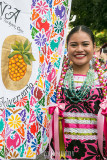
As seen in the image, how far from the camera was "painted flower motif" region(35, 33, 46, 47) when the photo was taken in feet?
6.97

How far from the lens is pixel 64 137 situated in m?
1.72

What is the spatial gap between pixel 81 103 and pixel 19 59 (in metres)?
0.79

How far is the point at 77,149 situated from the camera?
5.56ft

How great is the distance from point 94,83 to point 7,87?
851 mm

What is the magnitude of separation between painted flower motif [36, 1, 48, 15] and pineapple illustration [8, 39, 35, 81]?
0.31 m

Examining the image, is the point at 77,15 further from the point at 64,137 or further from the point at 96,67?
the point at 64,137

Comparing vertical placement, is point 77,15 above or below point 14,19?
above

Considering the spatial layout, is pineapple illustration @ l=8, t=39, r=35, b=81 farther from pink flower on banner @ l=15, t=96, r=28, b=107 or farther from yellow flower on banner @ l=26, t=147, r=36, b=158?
yellow flower on banner @ l=26, t=147, r=36, b=158

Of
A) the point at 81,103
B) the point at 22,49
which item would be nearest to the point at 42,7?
the point at 22,49

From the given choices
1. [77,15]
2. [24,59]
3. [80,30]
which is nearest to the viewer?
[80,30]

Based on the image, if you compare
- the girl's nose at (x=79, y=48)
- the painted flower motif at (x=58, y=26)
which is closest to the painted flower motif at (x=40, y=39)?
the painted flower motif at (x=58, y=26)

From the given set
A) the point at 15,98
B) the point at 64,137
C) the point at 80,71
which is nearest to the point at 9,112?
the point at 15,98

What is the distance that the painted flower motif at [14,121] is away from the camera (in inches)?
84.5

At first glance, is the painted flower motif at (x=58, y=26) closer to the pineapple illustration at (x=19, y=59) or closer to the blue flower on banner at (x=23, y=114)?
the pineapple illustration at (x=19, y=59)
